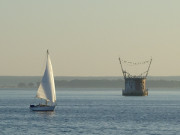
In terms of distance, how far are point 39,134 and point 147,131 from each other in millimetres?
16374

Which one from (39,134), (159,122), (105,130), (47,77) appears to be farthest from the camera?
(47,77)

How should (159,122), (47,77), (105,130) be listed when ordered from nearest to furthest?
(105,130), (159,122), (47,77)

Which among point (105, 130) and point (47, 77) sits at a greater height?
point (47, 77)

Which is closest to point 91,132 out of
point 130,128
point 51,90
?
point 130,128

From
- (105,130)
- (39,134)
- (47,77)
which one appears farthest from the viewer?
(47,77)

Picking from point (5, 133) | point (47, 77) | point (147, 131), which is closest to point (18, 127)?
point (5, 133)

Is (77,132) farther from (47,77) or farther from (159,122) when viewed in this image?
(47,77)

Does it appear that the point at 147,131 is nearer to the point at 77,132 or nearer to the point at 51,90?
the point at 77,132

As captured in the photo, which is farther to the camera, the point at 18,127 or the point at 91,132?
the point at 18,127

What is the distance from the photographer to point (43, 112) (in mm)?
168625

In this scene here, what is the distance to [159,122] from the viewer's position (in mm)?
134875

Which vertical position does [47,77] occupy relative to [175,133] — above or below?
above

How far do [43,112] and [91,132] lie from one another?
57.7 m

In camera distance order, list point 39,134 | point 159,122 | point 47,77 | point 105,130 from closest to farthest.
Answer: point 39,134 < point 105,130 < point 159,122 < point 47,77
